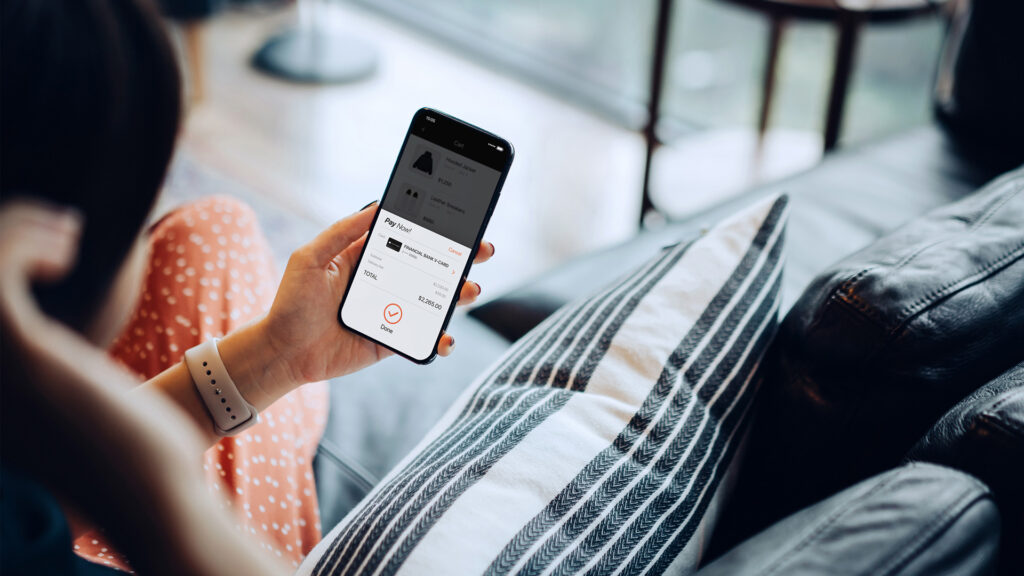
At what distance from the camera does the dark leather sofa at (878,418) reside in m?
0.51

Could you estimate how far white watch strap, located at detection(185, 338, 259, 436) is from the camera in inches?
29.9

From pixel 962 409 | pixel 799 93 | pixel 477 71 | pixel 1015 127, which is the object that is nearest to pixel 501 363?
pixel 962 409

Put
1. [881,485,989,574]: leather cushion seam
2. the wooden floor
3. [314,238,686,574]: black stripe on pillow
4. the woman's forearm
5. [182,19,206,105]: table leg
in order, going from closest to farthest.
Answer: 1. [881,485,989,574]: leather cushion seam
2. [314,238,686,574]: black stripe on pillow
3. the woman's forearm
4. the wooden floor
5. [182,19,206,105]: table leg

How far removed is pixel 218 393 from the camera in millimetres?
759

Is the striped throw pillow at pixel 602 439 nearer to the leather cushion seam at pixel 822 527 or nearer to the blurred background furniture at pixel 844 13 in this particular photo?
the leather cushion seam at pixel 822 527

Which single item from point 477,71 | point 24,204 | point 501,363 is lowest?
point 477,71

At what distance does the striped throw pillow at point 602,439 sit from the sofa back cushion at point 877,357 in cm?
4

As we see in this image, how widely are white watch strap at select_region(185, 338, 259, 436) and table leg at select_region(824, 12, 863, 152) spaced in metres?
1.34

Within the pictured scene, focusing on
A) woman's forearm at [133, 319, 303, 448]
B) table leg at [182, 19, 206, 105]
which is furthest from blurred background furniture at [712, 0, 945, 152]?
table leg at [182, 19, 206, 105]

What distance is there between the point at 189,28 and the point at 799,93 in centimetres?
182

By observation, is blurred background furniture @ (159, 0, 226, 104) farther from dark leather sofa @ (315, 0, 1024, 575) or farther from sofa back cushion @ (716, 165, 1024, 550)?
sofa back cushion @ (716, 165, 1024, 550)

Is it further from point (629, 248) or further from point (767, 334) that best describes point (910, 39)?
point (767, 334)

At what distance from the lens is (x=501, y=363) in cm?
80

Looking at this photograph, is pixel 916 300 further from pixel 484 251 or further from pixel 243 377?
pixel 243 377
